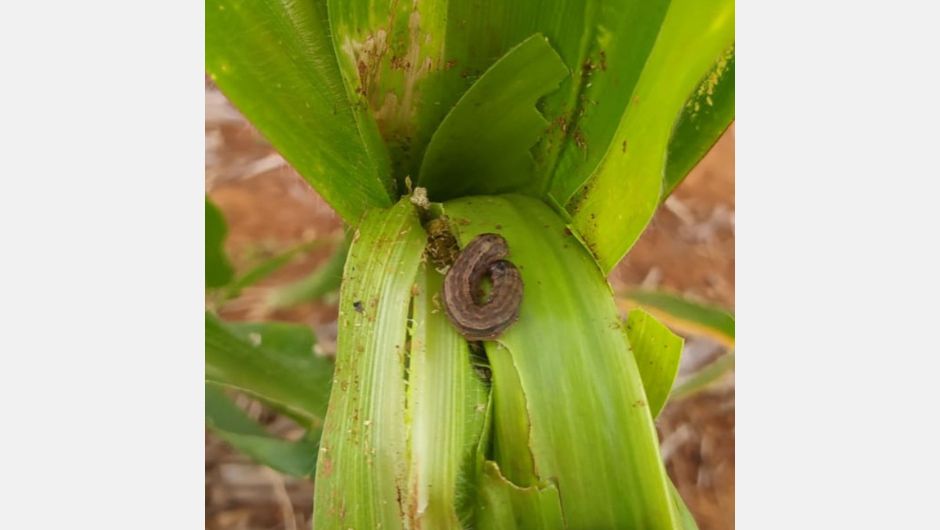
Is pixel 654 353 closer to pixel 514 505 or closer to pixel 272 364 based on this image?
pixel 514 505

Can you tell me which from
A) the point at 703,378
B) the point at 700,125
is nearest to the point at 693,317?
the point at 703,378

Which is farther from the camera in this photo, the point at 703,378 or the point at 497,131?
the point at 703,378

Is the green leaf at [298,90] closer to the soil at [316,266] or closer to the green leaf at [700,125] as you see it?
the soil at [316,266]

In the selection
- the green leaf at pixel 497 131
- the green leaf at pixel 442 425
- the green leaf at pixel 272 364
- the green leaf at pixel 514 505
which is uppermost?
the green leaf at pixel 497 131

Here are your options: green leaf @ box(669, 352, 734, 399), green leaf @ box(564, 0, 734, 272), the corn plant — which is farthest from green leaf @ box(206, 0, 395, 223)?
green leaf @ box(669, 352, 734, 399)

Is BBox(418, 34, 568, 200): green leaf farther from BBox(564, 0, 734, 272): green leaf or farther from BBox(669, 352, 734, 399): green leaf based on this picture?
BBox(669, 352, 734, 399): green leaf

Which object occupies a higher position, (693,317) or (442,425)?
(693,317)

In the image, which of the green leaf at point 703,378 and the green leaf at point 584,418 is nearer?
the green leaf at point 584,418

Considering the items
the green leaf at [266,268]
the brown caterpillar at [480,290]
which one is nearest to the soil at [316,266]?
the green leaf at [266,268]
